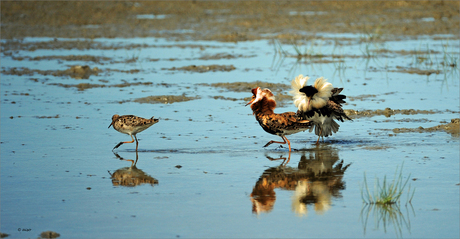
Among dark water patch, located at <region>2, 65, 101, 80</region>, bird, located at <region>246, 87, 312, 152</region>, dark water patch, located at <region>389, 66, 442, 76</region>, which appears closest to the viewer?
bird, located at <region>246, 87, 312, 152</region>

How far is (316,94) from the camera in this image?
28.3ft

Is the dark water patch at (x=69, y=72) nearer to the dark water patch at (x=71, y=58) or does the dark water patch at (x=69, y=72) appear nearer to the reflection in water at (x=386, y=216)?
the dark water patch at (x=71, y=58)

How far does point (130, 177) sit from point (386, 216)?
3011mm

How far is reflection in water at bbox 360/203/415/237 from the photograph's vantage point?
5.41m

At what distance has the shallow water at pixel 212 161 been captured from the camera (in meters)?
5.54

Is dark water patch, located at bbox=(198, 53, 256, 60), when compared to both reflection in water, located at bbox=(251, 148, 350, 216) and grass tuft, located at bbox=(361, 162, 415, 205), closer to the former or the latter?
reflection in water, located at bbox=(251, 148, 350, 216)

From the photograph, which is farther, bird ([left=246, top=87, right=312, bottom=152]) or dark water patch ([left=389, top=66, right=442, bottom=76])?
dark water patch ([left=389, top=66, right=442, bottom=76])

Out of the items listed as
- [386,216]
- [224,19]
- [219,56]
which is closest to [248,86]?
[219,56]

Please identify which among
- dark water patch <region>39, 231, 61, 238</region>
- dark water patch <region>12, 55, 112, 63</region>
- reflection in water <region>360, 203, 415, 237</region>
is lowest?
dark water patch <region>39, 231, 61, 238</region>

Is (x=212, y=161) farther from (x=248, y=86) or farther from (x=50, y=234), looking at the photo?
(x=248, y=86)

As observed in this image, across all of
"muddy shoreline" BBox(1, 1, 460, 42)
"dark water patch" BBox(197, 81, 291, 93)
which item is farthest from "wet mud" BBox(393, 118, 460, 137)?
"muddy shoreline" BBox(1, 1, 460, 42)

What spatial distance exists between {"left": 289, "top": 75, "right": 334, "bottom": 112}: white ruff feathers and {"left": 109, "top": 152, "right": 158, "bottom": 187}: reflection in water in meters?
→ 2.65

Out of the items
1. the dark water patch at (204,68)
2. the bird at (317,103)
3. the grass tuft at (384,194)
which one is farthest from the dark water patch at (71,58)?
the grass tuft at (384,194)

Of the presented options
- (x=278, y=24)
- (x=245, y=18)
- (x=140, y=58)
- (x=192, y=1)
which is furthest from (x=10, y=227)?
(x=192, y=1)
